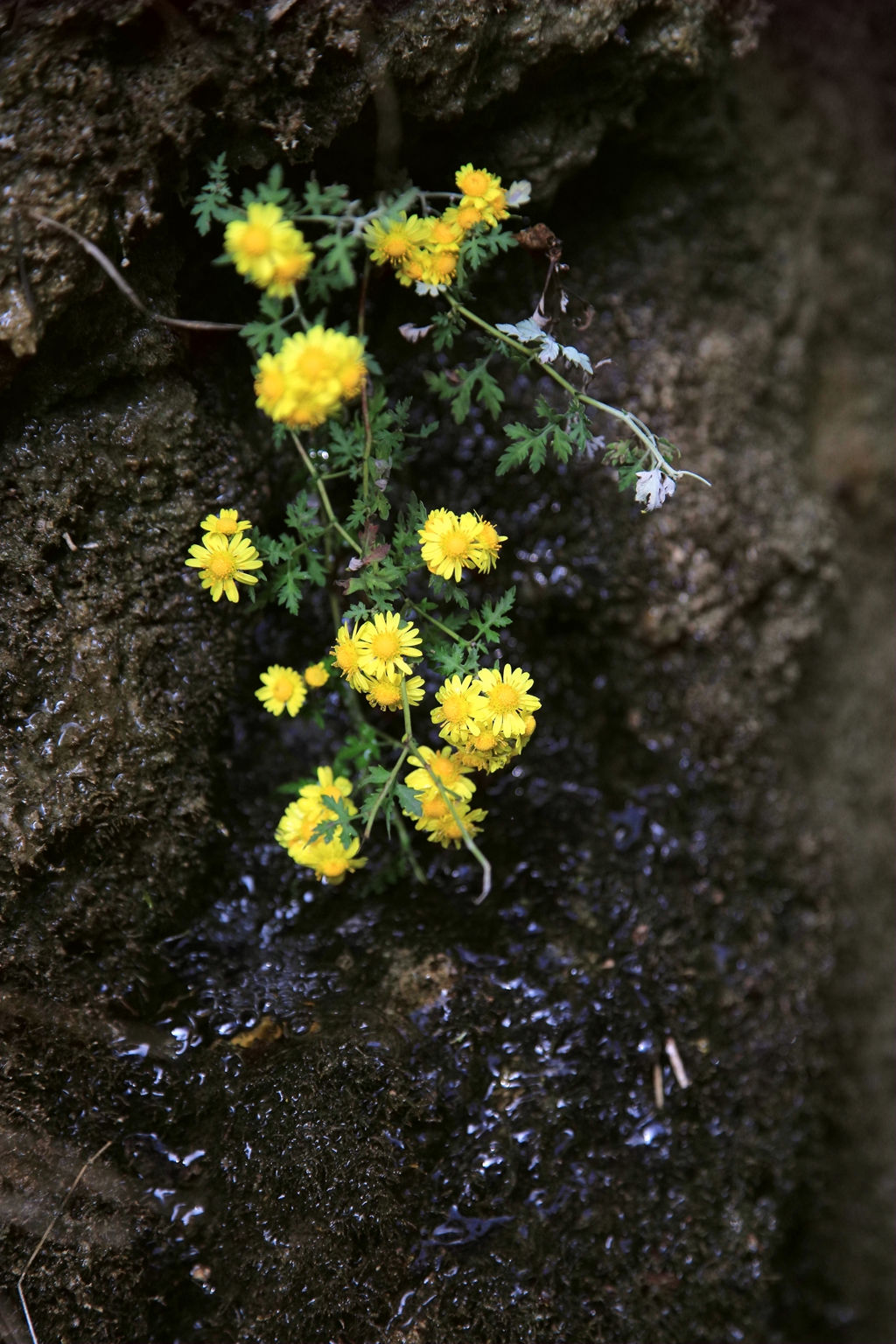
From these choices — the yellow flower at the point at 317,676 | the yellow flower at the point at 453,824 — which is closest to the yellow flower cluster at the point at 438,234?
the yellow flower at the point at 317,676

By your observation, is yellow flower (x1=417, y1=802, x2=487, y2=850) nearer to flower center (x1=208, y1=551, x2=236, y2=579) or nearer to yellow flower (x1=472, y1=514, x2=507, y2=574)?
yellow flower (x1=472, y1=514, x2=507, y2=574)

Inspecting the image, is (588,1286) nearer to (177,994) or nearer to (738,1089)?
(738,1089)

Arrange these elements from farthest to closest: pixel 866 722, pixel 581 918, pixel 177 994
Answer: pixel 866 722 → pixel 581 918 → pixel 177 994

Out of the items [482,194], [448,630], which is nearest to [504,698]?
[448,630]

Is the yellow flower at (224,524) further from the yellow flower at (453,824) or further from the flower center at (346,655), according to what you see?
the yellow flower at (453,824)

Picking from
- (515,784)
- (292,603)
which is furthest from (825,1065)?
(292,603)

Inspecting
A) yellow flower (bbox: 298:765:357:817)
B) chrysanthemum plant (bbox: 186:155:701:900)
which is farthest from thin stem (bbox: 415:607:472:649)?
yellow flower (bbox: 298:765:357:817)
